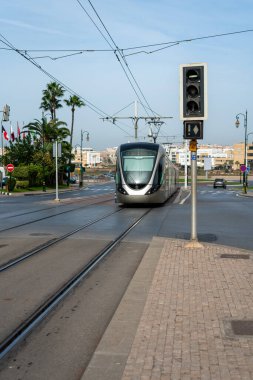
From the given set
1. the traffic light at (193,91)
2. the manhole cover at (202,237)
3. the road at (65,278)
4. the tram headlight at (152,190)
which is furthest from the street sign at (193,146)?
the tram headlight at (152,190)

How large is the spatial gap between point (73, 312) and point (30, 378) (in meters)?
2.13

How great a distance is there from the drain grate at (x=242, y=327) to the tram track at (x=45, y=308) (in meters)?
2.27

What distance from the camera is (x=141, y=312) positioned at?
251 inches

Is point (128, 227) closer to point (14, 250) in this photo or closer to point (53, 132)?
point (14, 250)

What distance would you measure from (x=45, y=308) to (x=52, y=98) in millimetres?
71116

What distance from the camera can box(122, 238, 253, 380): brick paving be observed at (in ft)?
14.5

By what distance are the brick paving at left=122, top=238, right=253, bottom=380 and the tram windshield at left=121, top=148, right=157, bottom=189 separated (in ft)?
50.8

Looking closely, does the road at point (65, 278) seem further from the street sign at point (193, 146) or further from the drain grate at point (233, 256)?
the street sign at point (193, 146)

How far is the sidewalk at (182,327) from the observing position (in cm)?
445

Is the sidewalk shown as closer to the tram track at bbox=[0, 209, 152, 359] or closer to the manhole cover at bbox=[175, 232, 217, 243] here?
the tram track at bbox=[0, 209, 152, 359]

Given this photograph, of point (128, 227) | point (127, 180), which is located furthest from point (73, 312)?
point (127, 180)

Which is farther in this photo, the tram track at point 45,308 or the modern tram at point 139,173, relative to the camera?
the modern tram at point 139,173

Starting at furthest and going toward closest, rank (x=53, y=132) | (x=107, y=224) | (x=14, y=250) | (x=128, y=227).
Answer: (x=53, y=132) → (x=107, y=224) → (x=128, y=227) → (x=14, y=250)

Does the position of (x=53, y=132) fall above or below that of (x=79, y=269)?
above
